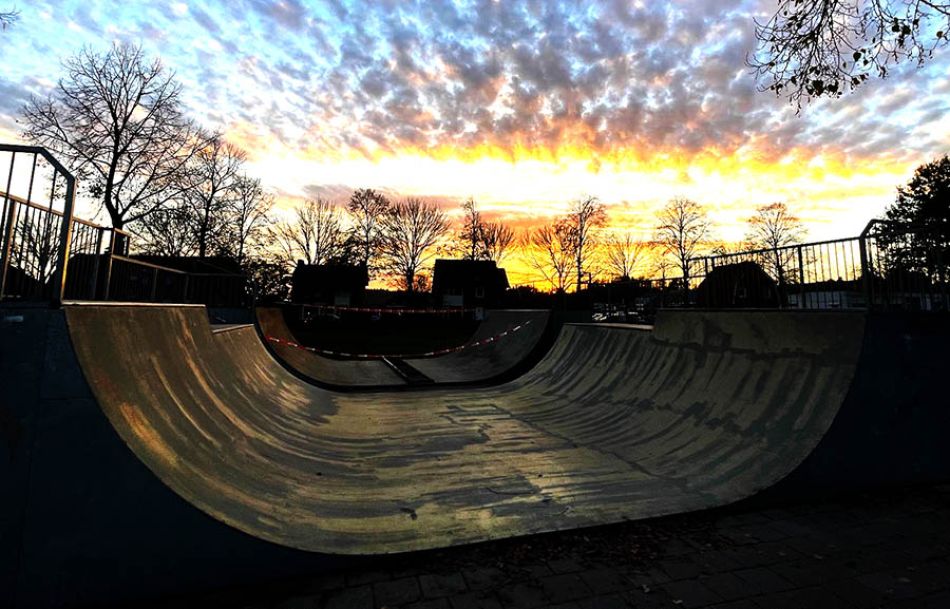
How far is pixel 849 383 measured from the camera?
4.62 m

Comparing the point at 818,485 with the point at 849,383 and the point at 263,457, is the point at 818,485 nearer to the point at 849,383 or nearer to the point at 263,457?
the point at 849,383

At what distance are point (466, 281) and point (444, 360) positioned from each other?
4116cm

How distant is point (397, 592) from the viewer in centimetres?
287

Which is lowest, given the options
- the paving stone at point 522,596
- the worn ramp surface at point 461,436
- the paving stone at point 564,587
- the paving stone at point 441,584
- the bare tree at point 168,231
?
the paving stone at point 441,584

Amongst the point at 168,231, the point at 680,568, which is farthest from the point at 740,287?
the point at 168,231

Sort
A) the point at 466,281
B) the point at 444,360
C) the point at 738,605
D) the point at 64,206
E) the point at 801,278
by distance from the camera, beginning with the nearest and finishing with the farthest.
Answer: the point at 738,605 < the point at 64,206 < the point at 801,278 < the point at 444,360 < the point at 466,281

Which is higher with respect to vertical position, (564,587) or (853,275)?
(853,275)

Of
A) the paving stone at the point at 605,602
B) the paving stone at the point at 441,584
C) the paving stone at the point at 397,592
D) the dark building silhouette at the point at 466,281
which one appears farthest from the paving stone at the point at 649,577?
the dark building silhouette at the point at 466,281

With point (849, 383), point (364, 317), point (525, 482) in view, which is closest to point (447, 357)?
point (525, 482)

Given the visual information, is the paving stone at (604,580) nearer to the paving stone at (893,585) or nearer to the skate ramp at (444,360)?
the paving stone at (893,585)

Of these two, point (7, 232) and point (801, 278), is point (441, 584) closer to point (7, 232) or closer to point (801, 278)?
point (7, 232)

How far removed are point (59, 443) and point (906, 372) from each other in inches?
313

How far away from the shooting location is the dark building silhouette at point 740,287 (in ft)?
24.7

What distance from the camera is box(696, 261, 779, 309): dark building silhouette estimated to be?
24.7ft
